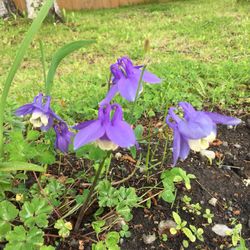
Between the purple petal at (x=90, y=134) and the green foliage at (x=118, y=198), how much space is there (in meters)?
0.38

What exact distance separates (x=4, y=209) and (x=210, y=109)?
1.45 m

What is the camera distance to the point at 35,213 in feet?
4.53

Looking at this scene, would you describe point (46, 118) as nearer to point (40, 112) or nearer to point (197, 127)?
point (40, 112)

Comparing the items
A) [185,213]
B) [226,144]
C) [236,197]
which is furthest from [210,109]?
[185,213]

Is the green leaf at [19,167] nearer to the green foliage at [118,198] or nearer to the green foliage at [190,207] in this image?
the green foliage at [118,198]

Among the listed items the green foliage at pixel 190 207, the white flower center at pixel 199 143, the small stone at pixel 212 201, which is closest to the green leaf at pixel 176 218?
the green foliage at pixel 190 207

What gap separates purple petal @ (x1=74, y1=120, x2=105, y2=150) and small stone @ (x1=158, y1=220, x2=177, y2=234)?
2.03ft

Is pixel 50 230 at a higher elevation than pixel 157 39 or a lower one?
higher

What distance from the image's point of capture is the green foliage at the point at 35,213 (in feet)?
4.44

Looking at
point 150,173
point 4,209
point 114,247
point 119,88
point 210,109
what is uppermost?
point 119,88

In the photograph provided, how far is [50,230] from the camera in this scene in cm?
161

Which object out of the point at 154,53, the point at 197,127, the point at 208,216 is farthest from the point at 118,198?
the point at 154,53

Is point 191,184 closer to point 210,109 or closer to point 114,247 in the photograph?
point 114,247

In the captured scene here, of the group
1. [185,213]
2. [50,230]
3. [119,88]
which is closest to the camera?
[119,88]
